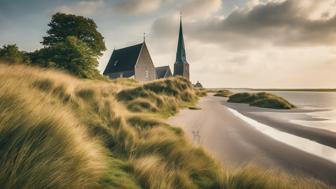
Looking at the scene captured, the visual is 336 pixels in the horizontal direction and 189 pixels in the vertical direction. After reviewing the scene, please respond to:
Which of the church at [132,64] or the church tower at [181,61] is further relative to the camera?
the church tower at [181,61]

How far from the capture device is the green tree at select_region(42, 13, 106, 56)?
24203 millimetres

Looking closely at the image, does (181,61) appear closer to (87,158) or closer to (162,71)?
(162,71)

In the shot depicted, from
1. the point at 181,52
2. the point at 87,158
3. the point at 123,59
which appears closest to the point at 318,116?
the point at 87,158

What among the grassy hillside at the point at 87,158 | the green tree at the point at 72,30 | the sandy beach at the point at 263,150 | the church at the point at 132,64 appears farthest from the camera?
the church at the point at 132,64

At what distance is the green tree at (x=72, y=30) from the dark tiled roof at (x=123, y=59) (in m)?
12.5

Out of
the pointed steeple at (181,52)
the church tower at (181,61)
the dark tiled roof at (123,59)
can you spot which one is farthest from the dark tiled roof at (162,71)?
the dark tiled roof at (123,59)

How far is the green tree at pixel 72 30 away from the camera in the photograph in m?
24.2

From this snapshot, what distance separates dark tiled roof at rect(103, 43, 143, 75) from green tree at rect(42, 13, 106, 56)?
1248cm

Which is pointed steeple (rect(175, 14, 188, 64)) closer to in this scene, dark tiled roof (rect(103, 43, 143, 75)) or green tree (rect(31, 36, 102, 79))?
dark tiled roof (rect(103, 43, 143, 75))

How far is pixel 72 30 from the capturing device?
2522 cm

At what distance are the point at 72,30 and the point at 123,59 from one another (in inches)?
727

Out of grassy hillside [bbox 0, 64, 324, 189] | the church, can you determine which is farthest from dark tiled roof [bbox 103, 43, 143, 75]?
grassy hillside [bbox 0, 64, 324, 189]

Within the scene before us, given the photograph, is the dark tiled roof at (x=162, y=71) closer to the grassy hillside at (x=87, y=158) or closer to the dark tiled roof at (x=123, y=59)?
the dark tiled roof at (x=123, y=59)

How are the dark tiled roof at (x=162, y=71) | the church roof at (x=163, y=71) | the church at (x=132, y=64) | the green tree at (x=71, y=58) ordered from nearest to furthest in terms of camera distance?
1. the green tree at (x=71, y=58)
2. the church at (x=132, y=64)
3. the church roof at (x=163, y=71)
4. the dark tiled roof at (x=162, y=71)
